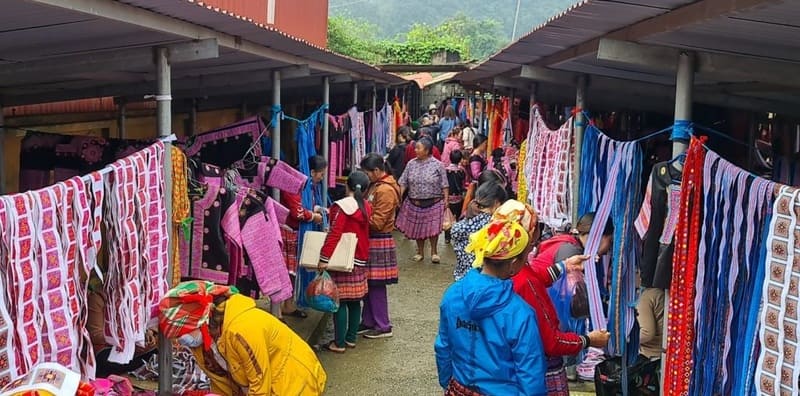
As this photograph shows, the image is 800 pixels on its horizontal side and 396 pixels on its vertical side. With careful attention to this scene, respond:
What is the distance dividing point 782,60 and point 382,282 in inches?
171

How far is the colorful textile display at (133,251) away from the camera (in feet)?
12.3

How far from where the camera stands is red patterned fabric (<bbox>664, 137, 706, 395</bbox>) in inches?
146

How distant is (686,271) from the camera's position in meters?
3.72

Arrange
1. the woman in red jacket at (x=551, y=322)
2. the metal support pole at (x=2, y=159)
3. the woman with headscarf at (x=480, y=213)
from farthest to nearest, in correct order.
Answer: the woman with headscarf at (x=480, y=213)
the metal support pole at (x=2, y=159)
the woman in red jacket at (x=551, y=322)

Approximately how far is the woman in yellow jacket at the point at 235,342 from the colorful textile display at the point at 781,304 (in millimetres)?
2296

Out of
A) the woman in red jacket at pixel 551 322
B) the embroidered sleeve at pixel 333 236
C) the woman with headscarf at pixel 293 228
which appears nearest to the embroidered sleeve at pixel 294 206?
the woman with headscarf at pixel 293 228

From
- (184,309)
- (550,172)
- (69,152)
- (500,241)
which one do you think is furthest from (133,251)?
(550,172)

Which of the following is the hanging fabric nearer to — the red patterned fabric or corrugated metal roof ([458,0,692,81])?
corrugated metal roof ([458,0,692,81])

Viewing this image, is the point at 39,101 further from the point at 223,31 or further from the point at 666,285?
the point at 666,285

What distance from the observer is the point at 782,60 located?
4340mm

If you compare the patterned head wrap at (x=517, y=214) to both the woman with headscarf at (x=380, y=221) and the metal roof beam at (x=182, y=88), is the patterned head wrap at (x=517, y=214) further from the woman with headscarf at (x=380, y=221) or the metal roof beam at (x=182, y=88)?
the metal roof beam at (x=182, y=88)

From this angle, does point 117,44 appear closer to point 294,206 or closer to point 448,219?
point 294,206

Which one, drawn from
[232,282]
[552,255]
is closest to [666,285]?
[552,255]

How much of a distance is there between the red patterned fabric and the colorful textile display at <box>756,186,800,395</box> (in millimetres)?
777
